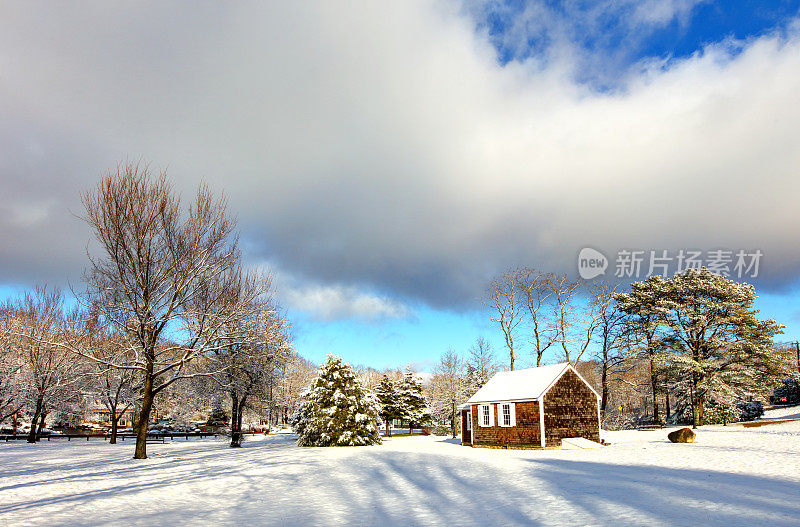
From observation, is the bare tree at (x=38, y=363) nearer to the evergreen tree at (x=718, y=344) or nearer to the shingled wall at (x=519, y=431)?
the shingled wall at (x=519, y=431)

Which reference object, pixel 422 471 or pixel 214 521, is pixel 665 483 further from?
pixel 214 521

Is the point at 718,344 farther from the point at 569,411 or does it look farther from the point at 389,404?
the point at 389,404

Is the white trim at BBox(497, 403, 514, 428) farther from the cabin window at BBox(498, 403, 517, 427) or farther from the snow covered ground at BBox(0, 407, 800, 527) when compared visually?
the snow covered ground at BBox(0, 407, 800, 527)

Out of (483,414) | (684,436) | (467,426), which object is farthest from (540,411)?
(684,436)

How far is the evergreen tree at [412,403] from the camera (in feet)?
209

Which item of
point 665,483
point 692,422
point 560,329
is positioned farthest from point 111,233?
point 692,422

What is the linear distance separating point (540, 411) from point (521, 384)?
3527 millimetres

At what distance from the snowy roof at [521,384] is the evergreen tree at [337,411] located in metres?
8.52

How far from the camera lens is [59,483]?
16875 millimetres

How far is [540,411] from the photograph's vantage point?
31906 mm

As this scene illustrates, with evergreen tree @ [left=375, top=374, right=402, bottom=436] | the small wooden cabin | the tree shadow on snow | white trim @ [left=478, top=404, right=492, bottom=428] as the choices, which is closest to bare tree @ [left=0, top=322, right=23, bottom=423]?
white trim @ [left=478, top=404, right=492, bottom=428]

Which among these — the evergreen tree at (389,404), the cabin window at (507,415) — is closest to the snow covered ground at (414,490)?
the cabin window at (507,415)

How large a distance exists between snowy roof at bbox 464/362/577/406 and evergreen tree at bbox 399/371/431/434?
2682cm

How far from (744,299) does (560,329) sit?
1590 centimetres
